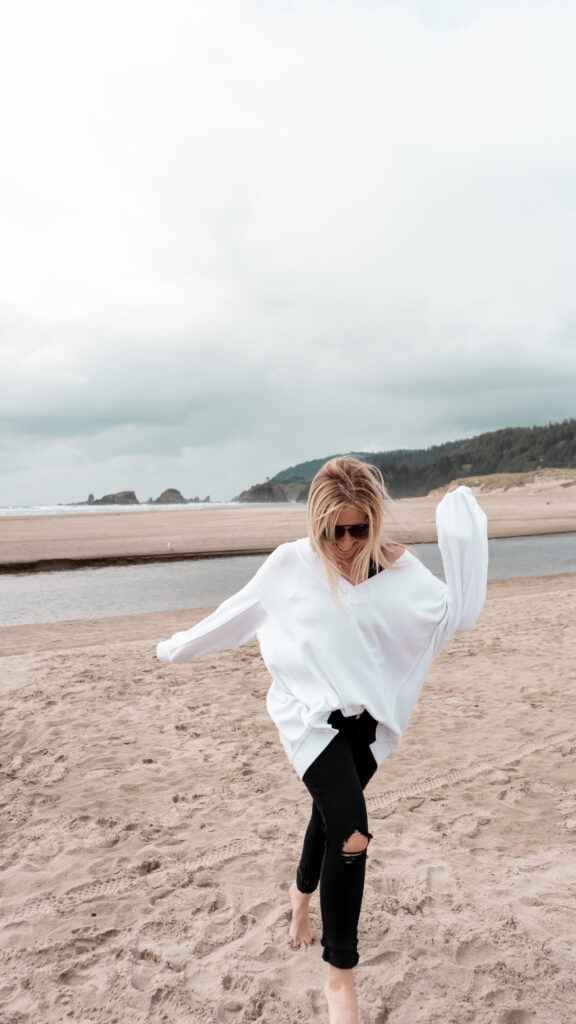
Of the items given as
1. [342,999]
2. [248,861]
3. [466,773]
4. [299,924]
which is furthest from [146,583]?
[342,999]

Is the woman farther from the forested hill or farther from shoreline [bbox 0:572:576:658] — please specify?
the forested hill

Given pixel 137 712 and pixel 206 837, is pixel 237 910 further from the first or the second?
pixel 137 712

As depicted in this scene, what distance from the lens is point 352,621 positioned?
2.46 metres

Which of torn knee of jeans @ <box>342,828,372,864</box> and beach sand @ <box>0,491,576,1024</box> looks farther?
beach sand @ <box>0,491,576,1024</box>

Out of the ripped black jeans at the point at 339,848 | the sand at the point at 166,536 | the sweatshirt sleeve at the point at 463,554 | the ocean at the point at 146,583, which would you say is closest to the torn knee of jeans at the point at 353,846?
the ripped black jeans at the point at 339,848

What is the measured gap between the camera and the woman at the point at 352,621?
2.40 meters

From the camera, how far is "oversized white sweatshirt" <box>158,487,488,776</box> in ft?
7.98

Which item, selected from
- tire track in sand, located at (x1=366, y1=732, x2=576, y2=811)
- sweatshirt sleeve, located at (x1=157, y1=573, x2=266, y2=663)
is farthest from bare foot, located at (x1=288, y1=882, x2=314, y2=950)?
tire track in sand, located at (x1=366, y1=732, x2=576, y2=811)

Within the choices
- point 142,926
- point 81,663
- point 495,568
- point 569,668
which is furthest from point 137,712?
point 495,568

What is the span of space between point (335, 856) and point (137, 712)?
15.2 ft

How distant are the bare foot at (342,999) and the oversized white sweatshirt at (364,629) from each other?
0.73 meters

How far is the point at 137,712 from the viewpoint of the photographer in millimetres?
6484

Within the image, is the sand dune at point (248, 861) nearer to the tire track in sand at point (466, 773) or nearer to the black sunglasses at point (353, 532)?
the tire track in sand at point (466, 773)

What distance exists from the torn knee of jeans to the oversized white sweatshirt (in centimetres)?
29
